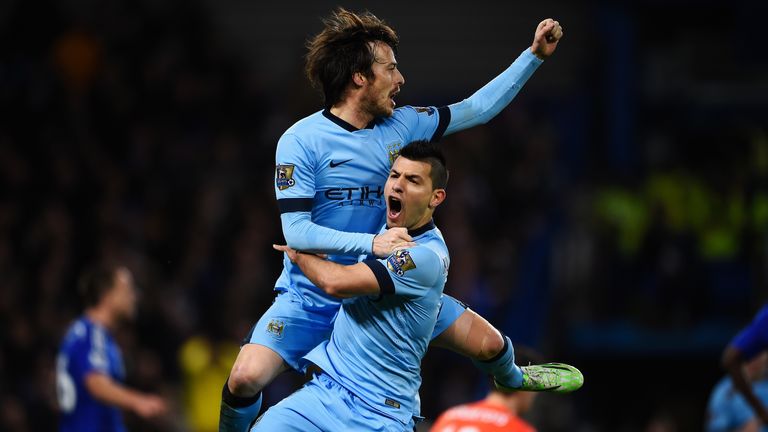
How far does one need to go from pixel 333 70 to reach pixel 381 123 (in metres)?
0.34

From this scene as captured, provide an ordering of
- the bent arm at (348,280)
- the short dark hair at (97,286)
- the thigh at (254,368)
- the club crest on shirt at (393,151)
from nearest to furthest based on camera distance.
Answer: the bent arm at (348,280), the thigh at (254,368), the club crest on shirt at (393,151), the short dark hair at (97,286)

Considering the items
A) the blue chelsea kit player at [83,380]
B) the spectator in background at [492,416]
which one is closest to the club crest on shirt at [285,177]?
the spectator in background at [492,416]

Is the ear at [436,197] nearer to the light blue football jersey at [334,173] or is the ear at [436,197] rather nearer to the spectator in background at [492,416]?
the light blue football jersey at [334,173]

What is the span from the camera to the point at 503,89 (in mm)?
6148

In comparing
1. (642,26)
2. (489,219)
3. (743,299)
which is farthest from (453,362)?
(642,26)

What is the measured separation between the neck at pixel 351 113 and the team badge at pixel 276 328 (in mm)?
998

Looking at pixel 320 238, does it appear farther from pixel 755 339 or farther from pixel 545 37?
pixel 755 339

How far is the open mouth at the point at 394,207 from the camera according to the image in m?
5.39

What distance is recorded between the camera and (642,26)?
56.3ft

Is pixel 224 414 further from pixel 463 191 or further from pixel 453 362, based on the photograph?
pixel 463 191

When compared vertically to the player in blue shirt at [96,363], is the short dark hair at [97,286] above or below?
above

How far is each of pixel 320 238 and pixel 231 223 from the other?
25.7 ft

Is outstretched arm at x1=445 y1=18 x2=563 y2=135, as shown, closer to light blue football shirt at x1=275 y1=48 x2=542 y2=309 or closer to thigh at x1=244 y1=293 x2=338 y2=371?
light blue football shirt at x1=275 y1=48 x2=542 y2=309

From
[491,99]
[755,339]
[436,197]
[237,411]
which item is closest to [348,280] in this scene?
[436,197]
